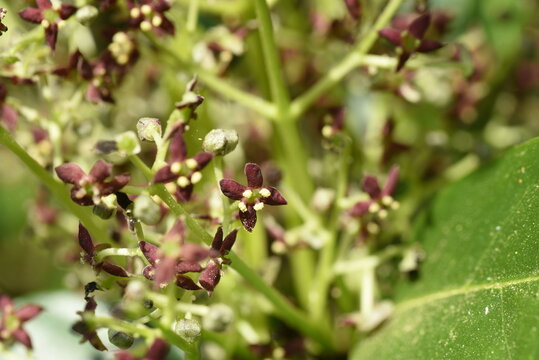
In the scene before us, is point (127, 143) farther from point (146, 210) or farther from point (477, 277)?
point (477, 277)

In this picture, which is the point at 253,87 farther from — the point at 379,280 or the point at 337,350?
the point at 337,350

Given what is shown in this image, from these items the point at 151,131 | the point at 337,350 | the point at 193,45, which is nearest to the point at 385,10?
the point at 193,45

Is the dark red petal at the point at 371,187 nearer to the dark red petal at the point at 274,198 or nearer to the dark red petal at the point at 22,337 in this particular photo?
the dark red petal at the point at 274,198

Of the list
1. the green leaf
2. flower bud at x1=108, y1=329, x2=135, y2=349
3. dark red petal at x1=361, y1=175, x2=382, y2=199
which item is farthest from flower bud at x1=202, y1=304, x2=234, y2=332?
dark red petal at x1=361, y1=175, x2=382, y2=199

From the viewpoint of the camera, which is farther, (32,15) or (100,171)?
(32,15)

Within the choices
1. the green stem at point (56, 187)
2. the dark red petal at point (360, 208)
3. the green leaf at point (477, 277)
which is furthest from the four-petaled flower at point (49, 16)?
the green leaf at point (477, 277)

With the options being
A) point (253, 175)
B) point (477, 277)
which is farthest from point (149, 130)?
point (477, 277)

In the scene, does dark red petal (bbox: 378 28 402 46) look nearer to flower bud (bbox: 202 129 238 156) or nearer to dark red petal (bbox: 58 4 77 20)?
flower bud (bbox: 202 129 238 156)

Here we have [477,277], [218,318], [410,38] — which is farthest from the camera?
[410,38]
